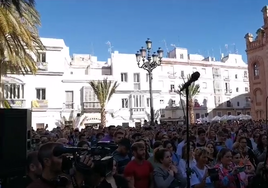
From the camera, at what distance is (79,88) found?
3534 centimetres

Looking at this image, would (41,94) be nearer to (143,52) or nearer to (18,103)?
(18,103)

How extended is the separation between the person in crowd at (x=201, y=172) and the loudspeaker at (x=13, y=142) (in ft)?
8.25

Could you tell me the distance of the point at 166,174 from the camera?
14.5 ft

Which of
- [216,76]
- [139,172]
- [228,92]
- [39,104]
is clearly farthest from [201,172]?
[228,92]

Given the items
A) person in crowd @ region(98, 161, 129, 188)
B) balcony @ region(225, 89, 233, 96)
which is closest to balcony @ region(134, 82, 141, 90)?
balcony @ region(225, 89, 233, 96)

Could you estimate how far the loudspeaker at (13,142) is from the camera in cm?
383

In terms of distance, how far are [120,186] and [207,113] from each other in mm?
43965

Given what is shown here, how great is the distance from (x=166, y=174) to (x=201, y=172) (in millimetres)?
605

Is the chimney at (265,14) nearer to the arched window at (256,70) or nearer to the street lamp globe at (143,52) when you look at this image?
the arched window at (256,70)

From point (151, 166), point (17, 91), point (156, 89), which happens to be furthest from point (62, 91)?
point (151, 166)

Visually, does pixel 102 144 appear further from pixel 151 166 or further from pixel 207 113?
pixel 207 113

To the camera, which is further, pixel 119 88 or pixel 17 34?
pixel 119 88

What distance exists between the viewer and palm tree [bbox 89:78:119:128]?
33.5m

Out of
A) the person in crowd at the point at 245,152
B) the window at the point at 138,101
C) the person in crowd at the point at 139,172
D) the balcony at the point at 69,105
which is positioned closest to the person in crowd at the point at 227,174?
the person in crowd at the point at 139,172
